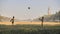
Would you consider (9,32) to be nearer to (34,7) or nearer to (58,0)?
(34,7)

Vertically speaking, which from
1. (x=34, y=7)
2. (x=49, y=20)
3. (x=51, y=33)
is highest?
(x=34, y=7)

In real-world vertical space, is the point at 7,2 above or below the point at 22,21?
above

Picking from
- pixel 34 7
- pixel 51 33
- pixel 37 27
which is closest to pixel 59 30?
pixel 51 33

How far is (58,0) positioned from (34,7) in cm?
47

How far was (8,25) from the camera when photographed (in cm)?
369

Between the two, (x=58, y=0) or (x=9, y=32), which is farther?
(x=58, y=0)

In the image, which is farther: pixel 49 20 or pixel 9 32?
pixel 49 20

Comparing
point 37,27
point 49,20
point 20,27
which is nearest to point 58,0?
point 49,20

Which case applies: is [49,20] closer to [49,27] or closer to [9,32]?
[49,27]

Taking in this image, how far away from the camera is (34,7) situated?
3779mm

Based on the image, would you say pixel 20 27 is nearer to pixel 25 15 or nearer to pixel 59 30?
pixel 25 15

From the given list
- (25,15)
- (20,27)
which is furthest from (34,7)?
(20,27)

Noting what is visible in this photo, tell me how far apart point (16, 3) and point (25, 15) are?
0.28 meters

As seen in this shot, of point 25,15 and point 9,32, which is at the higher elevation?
point 25,15
